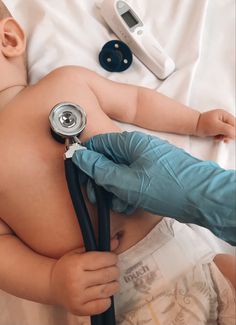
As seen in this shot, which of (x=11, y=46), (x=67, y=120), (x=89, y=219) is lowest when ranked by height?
(x=89, y=219)

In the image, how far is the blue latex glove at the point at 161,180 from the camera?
2.77 ft

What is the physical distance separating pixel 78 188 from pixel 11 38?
0.47 metres

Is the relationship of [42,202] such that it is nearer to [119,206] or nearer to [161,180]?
[119,206]

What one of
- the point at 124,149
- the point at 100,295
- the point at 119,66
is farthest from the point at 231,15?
the point at 100,295

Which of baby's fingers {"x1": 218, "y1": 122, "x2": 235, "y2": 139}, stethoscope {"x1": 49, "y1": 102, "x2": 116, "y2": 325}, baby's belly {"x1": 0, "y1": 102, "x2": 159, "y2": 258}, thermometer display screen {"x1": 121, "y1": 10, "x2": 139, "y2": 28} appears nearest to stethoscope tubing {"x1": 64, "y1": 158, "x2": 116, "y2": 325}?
stethoscope {"x1": 49, "y1": 102, "x2": 116, "y2": 325}

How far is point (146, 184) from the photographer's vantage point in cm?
91

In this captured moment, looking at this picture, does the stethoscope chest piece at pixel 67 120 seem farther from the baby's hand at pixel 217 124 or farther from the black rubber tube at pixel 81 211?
the baby's hand at pixel 217 124

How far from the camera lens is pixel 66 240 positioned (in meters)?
1.03

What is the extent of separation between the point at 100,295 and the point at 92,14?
82 cm

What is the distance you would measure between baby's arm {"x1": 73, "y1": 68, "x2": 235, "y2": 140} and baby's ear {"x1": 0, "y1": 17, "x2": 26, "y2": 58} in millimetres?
164

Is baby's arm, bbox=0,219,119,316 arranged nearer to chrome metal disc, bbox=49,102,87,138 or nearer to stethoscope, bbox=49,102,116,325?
stethoscope, bbox=49,102,116,325

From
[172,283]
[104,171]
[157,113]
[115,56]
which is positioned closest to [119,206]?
[104,171]

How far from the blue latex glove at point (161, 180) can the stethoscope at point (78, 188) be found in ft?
0.09

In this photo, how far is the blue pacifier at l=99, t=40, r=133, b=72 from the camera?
1.28 meters
